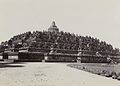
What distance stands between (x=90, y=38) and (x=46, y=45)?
30.7 metres

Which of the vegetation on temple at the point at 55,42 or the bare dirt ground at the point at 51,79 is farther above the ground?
the vegetation on temple at the point at 55,42

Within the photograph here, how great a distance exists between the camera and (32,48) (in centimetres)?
8244

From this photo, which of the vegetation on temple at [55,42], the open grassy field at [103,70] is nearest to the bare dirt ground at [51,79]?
the open grassy field at [103,70]

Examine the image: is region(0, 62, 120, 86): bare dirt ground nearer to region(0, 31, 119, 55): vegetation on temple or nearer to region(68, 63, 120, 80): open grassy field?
region(68, 63, 120, 80): open grassy field

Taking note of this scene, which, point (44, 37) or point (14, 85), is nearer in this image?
point (14, 85)

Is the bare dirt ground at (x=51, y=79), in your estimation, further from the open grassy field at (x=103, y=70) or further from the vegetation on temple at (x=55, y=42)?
the vegetation on temple at (x=55, y=42)

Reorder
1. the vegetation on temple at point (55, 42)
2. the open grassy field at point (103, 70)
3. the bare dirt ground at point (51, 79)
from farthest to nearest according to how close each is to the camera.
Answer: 1. the vegetation on temple at point (55, 42)
2. the open grassy field at point (103, 70)
3. the bare dirt ground at point (51, 79)

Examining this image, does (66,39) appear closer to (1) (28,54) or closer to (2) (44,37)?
(2) (44,37)

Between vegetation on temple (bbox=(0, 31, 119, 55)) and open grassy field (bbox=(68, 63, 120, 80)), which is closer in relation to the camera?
open grassy field (bbox=(68, 63, 120, 80))

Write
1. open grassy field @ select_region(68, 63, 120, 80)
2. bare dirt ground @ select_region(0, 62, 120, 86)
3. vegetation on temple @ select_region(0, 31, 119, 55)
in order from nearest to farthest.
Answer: bare dirt ground @ select_region(0, 62, 120, 86), open grassy field @ select_region(68, 63, 120, 80), vegetation on temple @ select_region(0, 31, 119, 55)


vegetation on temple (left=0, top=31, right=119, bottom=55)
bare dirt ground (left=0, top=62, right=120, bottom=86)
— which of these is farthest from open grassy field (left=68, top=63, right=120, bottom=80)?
vegetation on temple (left=0, top=31, right=119, bottom=55)

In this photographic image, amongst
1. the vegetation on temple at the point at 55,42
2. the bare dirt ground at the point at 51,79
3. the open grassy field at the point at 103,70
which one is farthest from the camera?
the vegetation on temple at the point at 55,42

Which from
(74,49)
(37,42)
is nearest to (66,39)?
(74,49)

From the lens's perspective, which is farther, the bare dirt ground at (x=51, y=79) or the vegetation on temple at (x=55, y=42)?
the vegetation on temple at (x=55, y=42)
